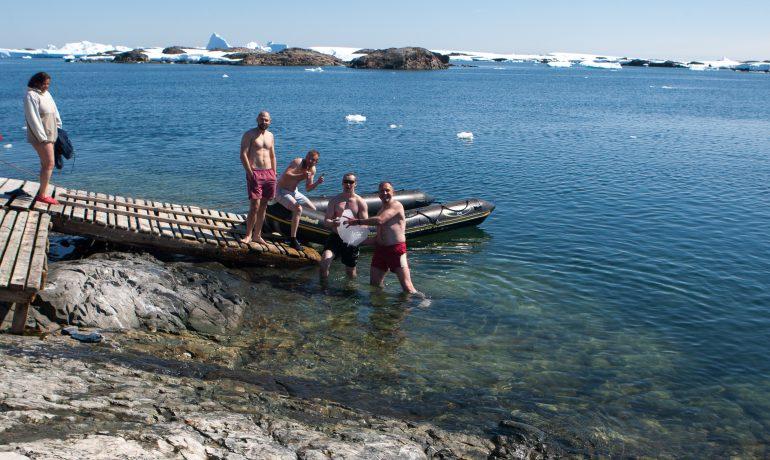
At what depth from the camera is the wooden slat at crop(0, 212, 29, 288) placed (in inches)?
299

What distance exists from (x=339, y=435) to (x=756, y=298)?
10.1m

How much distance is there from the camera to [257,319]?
32.6ft

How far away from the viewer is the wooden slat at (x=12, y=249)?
299 inches

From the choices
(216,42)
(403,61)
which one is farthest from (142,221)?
(216,42)

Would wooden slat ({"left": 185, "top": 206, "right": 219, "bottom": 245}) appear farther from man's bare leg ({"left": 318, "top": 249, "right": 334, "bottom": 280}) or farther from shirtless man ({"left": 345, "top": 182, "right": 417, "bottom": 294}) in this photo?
shirtless man ({"left": 345, "top": 182, "right": 417, "bottom": 294})

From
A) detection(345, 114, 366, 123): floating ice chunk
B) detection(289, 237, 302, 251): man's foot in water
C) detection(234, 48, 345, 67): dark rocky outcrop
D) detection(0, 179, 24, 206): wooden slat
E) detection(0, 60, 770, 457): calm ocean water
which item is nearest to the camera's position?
detection(0, 60, 770, 457): calm ocean water

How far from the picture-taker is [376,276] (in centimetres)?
1150

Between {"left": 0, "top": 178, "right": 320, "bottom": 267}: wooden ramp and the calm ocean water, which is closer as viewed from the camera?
the calm ocean water

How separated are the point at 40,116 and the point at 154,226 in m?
2.72

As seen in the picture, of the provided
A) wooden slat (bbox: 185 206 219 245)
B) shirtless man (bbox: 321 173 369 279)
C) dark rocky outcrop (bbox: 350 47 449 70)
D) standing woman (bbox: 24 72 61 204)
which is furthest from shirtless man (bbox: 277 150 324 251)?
dark rocky outcrop (bbox: 350 47 449 70)

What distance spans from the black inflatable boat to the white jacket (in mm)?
4308

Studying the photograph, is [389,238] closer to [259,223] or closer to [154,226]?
[259,223]

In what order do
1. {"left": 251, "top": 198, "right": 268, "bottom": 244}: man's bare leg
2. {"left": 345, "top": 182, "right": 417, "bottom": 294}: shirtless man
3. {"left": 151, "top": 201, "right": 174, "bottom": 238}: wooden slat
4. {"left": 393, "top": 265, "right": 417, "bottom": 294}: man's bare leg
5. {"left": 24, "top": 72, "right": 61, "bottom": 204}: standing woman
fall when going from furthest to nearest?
1. {"left": 251, "top": 198, "right": 268, "bottom": 244}: man's bare leg
2. {"left": 151, "top": 201, "right": 174, "bottom": 238}: wooden slat
3. {"left": 393, "top": 265, "right": 417, "bottom": 294}: man's bare leg
4. {"left": 345, "top": 182, "right": 417, "bottom": 294}: shirtless man
5. {"left": 24, "top": 72, "right": 61, "bottom": 204}: standing woman

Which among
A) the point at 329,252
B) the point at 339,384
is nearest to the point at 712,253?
the point at 329,252
